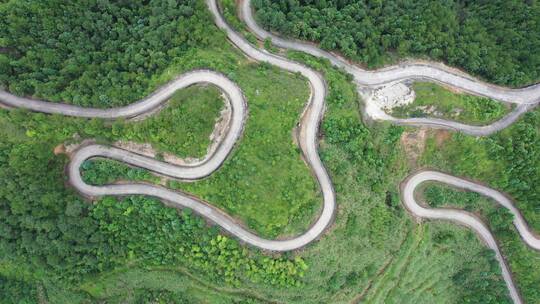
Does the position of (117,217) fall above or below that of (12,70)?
below

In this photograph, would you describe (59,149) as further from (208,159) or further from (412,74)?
(412,74)

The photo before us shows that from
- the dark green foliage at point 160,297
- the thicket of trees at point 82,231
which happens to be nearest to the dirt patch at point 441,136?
the thicket of trees at point 82,231

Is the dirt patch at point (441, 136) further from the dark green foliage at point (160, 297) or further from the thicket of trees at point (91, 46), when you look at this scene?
the dark green foliage at point (160, 297)

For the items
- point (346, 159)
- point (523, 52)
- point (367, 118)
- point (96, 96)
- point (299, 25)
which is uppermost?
point (523, 52)

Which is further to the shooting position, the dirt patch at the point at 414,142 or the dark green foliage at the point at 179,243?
the dirt patch at the point at 414,142

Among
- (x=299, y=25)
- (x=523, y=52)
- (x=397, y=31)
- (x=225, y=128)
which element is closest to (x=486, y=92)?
(x=523, y=52)

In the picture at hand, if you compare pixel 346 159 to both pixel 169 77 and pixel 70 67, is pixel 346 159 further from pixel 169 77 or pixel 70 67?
pixel 70 67
